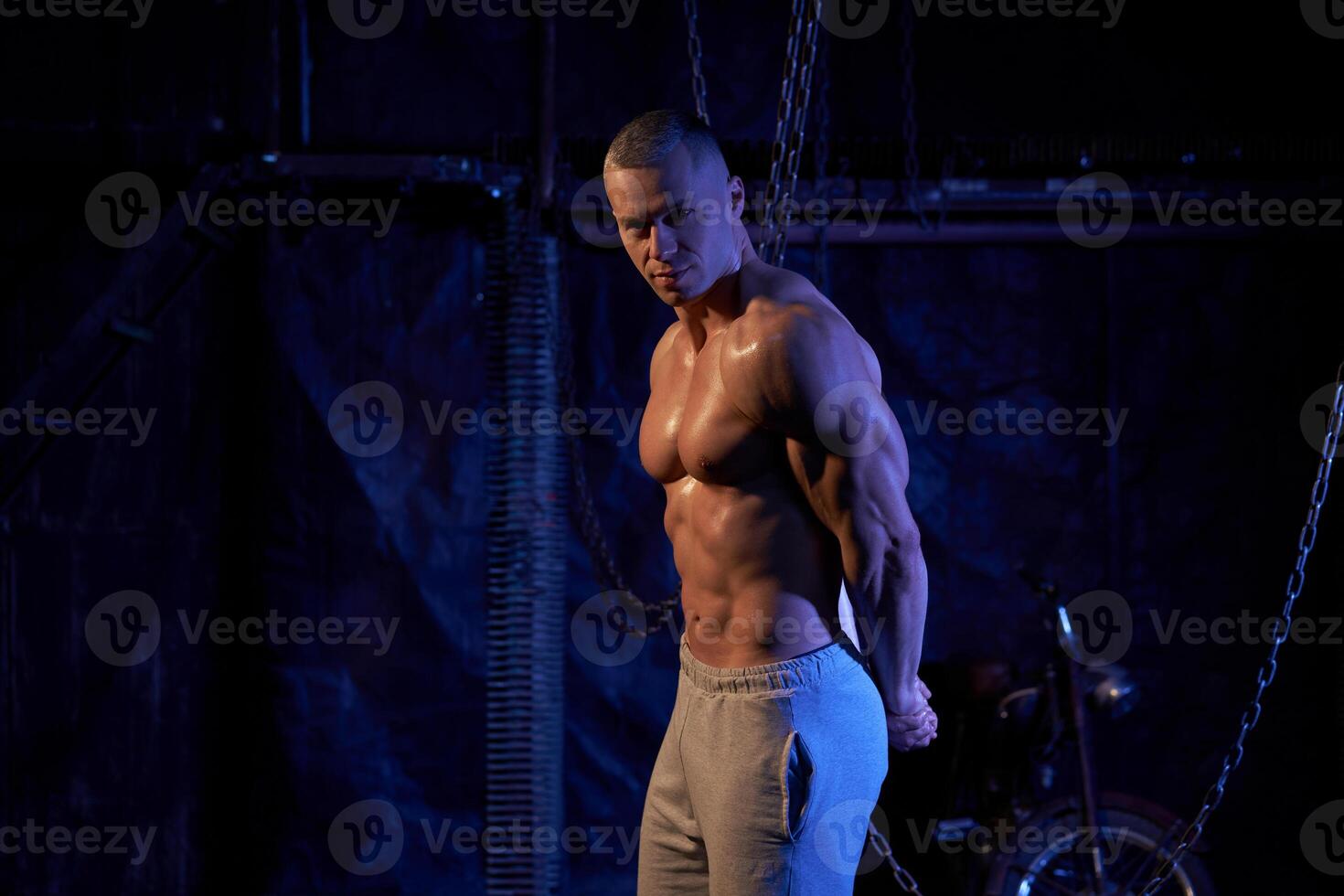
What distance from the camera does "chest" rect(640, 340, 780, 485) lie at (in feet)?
6.97

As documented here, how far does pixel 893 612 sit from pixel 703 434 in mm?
490

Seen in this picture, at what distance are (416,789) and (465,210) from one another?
85.7 inches

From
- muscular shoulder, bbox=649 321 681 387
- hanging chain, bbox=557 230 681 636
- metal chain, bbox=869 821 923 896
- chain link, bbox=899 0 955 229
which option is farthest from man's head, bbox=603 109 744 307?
chain link, bbox=899 0 955 229

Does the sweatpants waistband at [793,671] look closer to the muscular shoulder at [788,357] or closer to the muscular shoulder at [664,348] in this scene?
the muscular shoulder at [788,357]

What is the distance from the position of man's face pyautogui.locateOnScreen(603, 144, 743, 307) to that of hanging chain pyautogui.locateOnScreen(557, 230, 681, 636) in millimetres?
2019

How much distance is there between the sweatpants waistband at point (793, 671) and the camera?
211 cm

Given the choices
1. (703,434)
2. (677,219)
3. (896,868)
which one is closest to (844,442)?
(703,434)

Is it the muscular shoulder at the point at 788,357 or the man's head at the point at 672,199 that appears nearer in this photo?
the muscular shoulder at the point at 788,357

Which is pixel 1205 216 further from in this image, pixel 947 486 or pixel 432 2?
pixel 432 2

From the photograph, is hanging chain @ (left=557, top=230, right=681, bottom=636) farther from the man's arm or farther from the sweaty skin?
the man's arm

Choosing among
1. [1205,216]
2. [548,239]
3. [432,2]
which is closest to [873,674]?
[548,239]

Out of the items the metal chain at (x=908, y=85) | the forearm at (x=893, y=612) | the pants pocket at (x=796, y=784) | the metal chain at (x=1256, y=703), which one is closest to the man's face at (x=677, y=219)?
the forearm at (x=893, y=612)

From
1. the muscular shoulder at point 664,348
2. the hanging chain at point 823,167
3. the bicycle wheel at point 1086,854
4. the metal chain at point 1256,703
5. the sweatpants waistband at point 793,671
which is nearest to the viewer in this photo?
the sweatpants waistband at point 793,671

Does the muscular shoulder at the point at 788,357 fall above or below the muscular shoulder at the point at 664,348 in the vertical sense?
below
